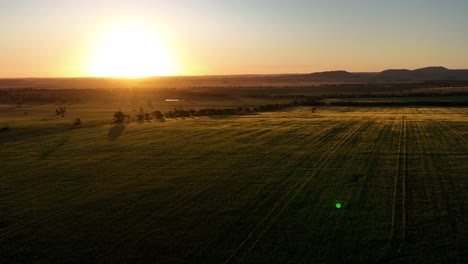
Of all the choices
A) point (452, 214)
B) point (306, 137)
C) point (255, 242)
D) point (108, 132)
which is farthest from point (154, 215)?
point (108, 132)

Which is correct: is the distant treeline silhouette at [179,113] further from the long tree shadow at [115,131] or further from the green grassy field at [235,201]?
the green grassy field at [235,201]

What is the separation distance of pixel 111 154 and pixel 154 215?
1843cm

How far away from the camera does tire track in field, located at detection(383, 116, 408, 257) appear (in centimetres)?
1718

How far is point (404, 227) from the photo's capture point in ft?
61.6

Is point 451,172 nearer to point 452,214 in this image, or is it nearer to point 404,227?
point 452,214

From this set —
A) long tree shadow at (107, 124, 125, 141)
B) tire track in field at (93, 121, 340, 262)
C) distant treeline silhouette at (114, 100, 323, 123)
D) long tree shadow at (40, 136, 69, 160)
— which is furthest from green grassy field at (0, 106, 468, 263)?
distant treeline silhouette at (114, 100, 323, 123)

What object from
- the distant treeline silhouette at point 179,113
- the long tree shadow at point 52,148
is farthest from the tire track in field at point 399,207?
the distant treeline silhouette at point 179,113

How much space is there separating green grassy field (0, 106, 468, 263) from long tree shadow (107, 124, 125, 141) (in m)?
4.61

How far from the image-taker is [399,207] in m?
21.5

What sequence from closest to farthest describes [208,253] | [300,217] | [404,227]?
[208,253] < [404,227] < [300,217]

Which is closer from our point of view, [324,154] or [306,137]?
[324,154]

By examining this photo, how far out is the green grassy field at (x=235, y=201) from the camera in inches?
660

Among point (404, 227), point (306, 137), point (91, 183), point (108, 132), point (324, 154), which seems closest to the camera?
point (404, 227)

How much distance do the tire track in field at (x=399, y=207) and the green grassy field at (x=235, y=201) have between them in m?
0.07
